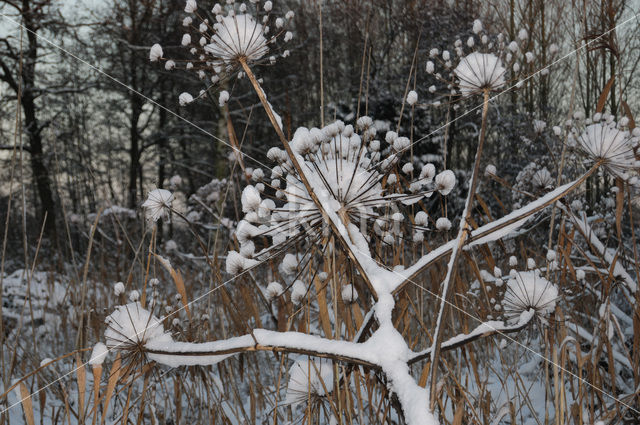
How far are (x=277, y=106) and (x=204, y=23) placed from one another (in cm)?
1145

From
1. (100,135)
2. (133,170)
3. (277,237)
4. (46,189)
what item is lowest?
(277,237)

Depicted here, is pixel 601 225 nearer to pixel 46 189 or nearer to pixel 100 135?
pixel 46 189

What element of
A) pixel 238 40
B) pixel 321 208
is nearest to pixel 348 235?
pixel 321 208

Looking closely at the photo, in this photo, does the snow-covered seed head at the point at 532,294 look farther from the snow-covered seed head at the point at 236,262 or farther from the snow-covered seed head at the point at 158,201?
the snow-covered seed head at the point at 158,201

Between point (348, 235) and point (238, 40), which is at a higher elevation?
point (238, 40)

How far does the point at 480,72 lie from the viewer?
95 centimetres

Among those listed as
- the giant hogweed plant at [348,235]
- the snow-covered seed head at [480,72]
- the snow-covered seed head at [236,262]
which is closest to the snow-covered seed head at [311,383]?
the giant hogweed plant at [348,235]

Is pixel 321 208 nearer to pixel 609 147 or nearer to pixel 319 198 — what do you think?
pixel 319 198

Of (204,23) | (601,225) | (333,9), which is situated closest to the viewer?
(204,23)

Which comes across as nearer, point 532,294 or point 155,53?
point 532,294

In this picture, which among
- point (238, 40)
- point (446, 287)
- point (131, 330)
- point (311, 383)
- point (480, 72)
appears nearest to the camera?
point (446, 287)

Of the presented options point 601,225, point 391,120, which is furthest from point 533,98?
point 601,225

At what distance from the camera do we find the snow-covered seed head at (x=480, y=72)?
3.09 feet

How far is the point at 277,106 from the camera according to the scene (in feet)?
40.9
